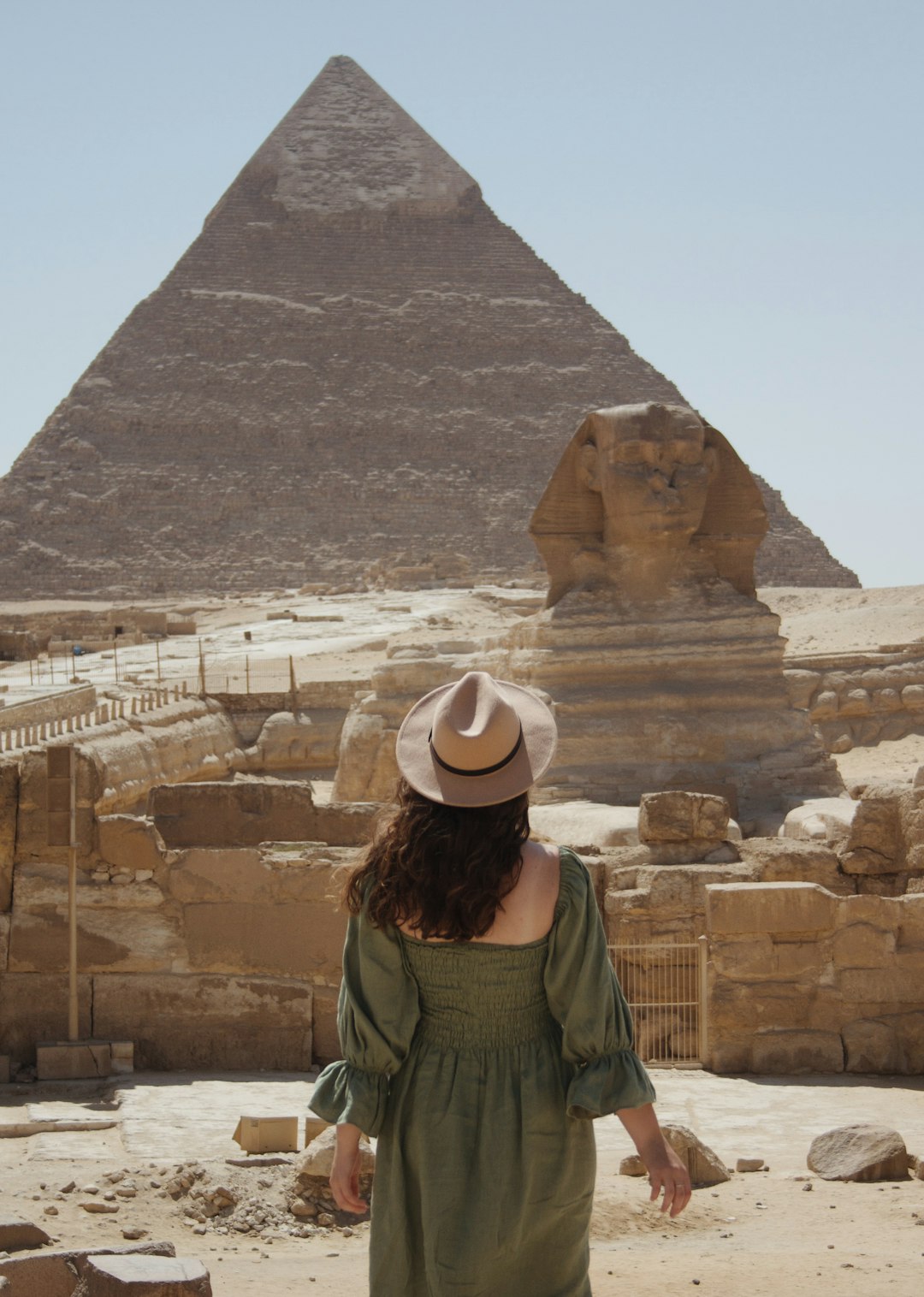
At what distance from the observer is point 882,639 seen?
27.5 metres

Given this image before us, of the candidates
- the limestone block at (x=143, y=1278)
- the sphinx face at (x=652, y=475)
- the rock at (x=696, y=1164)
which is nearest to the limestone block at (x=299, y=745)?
the sphinx face at (x=652, y=475)

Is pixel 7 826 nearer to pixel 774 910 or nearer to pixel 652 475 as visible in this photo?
pixel 774 910

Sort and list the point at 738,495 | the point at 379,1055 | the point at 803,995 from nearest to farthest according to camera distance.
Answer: the point at 379,1055 → the point at 803,995 → the point at 738,495

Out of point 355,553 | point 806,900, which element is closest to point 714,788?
point 806,900

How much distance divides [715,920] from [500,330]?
424 ft

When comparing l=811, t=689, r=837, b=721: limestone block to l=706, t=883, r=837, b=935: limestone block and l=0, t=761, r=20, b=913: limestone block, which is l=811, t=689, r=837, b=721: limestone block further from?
l=0, t=761, r=20, b=913: limestone block

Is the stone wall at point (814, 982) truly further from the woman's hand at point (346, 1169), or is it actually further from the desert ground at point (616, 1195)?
the woman's hand at point (346, 1169)

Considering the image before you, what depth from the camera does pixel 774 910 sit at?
4.77m

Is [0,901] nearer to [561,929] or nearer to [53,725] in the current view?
[561,929]

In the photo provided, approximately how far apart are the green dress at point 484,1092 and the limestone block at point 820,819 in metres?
3.39

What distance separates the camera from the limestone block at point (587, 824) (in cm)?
669

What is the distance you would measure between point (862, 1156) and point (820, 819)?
10.7ft

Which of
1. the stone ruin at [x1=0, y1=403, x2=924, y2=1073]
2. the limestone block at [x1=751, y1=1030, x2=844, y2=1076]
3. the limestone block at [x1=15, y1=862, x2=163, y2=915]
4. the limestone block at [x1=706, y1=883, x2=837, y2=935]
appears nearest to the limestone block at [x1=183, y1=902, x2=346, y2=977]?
the stone ruin at [x1=0, y1=403, x2=924, y2=1073]

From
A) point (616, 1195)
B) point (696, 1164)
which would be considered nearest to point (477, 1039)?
point (616, 1195)
